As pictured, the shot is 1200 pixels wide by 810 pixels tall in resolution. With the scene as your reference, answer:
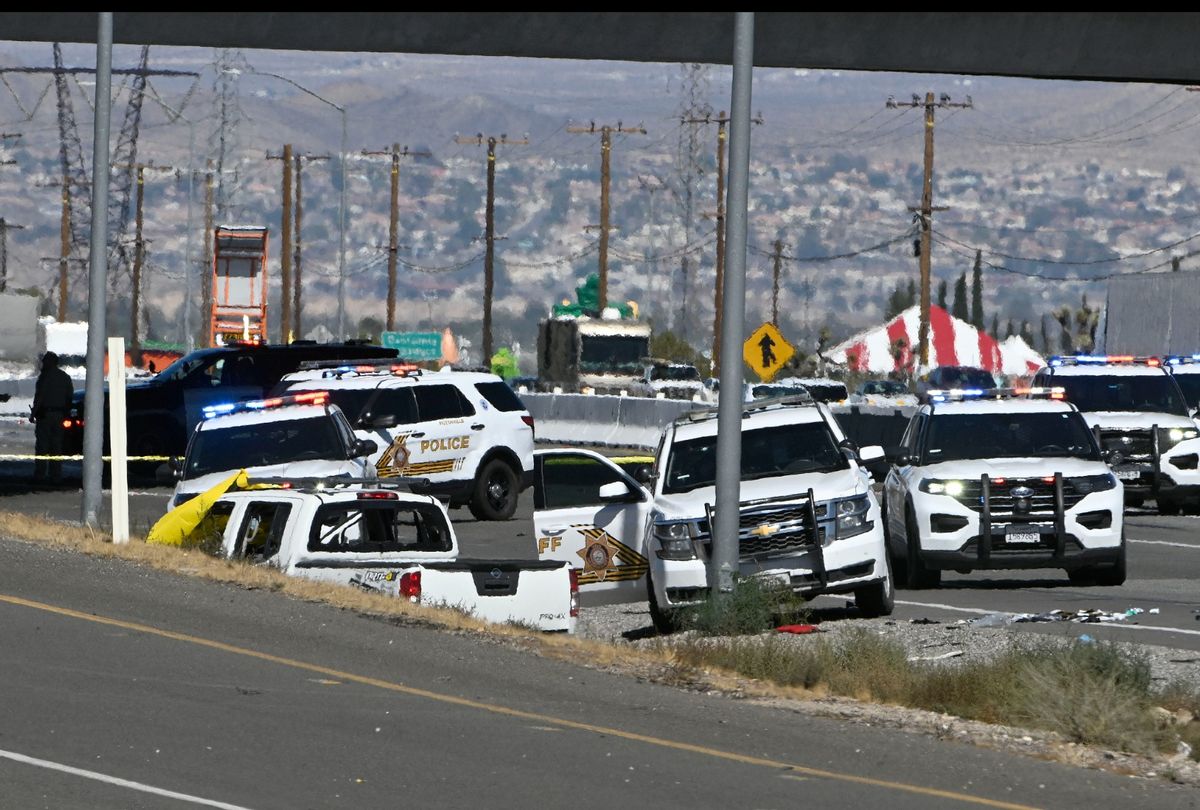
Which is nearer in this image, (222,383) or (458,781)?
(458,781)

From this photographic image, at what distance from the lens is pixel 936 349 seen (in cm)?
14150

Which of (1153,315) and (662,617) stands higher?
(1153,315)

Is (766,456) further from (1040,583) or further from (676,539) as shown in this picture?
(1040,583)

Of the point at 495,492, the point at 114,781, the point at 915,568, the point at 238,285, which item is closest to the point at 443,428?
the point at 495,492

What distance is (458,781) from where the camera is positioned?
10.7m

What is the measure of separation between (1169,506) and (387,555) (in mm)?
17531

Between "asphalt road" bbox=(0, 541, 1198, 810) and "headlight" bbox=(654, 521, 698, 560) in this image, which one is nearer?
"asphalt road" bbox=(0, 541, 1198, 810)

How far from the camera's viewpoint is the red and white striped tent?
5591 inches

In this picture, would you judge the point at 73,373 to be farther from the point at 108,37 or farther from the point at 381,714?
the point at 381,714

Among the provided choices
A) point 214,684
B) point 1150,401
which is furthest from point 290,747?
point 1150,401

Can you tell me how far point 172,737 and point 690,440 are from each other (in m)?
9.25

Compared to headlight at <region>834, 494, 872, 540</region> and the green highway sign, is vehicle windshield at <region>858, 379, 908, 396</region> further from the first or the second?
headlight at <region>834, 494, 872, 540</region>

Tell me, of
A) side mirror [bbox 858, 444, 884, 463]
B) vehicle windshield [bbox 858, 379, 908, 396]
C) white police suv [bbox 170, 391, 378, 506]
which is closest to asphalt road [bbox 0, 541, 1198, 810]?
side mirror [bbox 858, 444, 884, 463]

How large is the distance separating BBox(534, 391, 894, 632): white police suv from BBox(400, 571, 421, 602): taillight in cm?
211
